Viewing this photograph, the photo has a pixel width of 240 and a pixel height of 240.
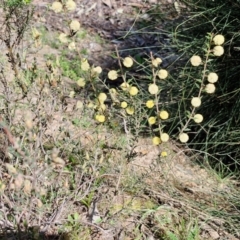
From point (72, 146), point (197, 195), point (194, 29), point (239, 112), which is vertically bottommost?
point (197, 195)

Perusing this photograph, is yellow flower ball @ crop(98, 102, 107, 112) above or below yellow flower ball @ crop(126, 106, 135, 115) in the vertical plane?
above

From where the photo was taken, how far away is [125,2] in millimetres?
4574

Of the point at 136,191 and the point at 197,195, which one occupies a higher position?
the point at 136,191

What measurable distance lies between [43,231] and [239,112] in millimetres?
1266

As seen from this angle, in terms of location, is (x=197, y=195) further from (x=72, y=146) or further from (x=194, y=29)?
(x=194, y=29)

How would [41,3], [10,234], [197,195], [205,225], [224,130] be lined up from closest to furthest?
[10,234] → [205,225] → [197,195] → [224,130] → [41,3]

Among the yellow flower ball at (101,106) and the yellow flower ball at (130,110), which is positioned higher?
the yellow flower ball at (101,106)

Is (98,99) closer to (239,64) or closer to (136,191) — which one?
(136,191)

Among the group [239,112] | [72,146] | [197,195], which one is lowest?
[197,195]

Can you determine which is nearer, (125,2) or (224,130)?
(224,130)

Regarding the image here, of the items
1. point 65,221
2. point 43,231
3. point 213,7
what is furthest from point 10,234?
point 213,7

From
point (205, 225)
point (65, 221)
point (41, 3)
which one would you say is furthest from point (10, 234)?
point (41, 3)

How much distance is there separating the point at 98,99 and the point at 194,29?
977 mm

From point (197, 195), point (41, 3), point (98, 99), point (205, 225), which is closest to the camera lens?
point (98, 99)
